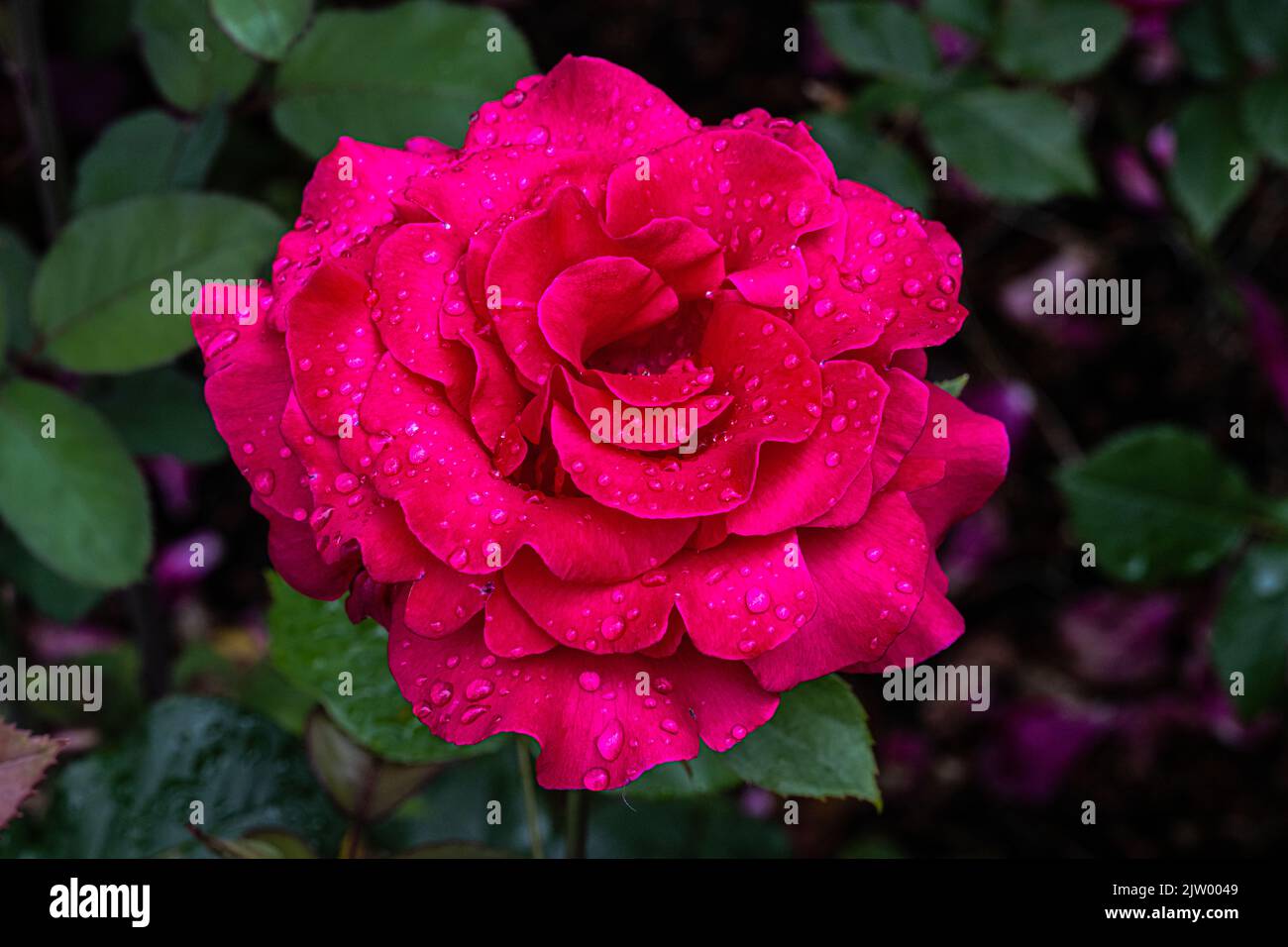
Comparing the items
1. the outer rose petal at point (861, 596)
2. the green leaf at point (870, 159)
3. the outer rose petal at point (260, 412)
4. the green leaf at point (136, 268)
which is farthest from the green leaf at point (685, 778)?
the green leaf at point (870, 159)

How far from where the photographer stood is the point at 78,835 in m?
0.97

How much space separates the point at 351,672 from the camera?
2.51ft

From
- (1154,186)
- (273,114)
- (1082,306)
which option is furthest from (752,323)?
(1154,186)

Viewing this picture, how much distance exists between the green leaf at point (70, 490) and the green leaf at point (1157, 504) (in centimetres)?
94

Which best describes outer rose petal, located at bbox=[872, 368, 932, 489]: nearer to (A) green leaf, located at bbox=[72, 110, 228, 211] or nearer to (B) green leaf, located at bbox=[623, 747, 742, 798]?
(B) green leaf, located at bbox=[623, 747, 742, 798]

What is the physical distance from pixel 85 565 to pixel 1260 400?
66.0 inches

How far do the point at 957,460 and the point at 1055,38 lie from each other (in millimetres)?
732

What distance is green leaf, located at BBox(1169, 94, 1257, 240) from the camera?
118cm

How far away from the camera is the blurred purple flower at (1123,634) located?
5.12 ft

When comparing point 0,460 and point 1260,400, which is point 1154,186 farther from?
point 0,460

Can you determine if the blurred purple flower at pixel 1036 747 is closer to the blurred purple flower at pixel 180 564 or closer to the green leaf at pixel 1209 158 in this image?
the green leaf at pixel 1209 158

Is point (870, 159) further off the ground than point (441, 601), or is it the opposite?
point (870, 159)

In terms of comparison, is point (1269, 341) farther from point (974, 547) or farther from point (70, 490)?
point (70, 490)

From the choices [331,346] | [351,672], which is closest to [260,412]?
[331,346]
